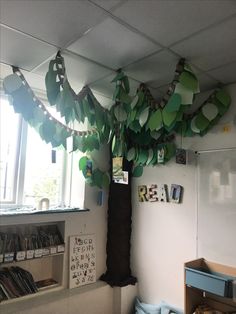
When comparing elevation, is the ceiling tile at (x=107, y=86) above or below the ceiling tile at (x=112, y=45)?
above

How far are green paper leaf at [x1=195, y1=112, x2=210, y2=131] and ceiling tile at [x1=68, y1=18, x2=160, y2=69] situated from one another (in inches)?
32.2

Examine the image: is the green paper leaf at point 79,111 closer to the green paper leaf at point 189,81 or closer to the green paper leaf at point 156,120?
the green paper leaf at point 156,120

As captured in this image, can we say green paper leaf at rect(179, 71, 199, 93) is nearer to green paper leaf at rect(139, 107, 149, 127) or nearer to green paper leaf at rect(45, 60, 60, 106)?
green paper leaf at rect(139, 107, 149, 127)

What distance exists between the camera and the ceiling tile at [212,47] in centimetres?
162

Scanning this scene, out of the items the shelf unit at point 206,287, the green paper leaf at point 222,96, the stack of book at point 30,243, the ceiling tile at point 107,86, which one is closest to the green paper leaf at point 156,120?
the ceiling tile at point 107,86

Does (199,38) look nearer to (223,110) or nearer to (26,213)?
(223,110)

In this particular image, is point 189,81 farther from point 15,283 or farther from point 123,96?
point 15,283

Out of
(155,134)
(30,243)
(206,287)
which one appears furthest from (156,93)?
(30,243)

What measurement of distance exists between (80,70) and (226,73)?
4.00 ft

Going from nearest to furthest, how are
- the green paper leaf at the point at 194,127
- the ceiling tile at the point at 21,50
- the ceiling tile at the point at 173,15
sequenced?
the ceiling tile at the point at 173,15 → the ceiling tile at the point at 21,50 → the green paper leaf at the point at 194,127

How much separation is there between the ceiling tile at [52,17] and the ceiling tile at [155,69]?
554 mm

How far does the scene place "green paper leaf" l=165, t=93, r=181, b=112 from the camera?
1.89 meters

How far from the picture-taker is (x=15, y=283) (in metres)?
2.42

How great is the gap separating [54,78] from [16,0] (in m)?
0.58
